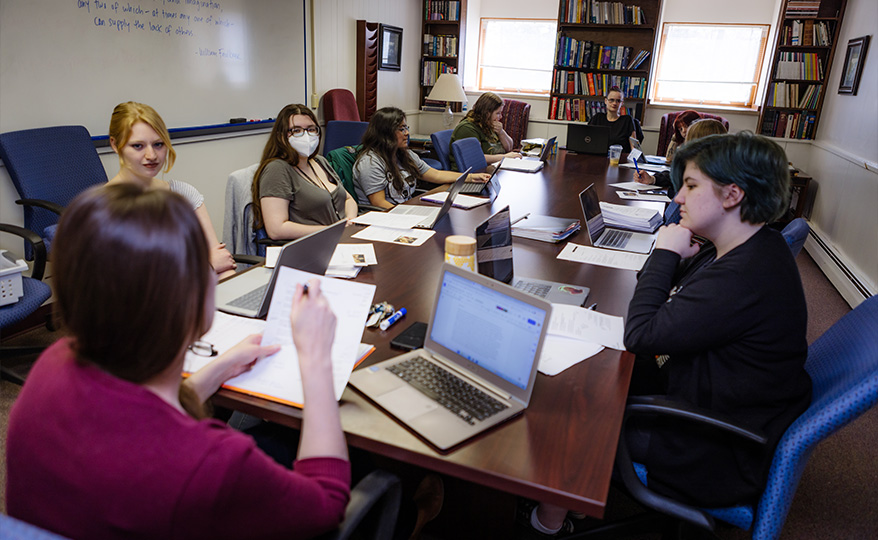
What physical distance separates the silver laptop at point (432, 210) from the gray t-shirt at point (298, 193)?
0.29 meters

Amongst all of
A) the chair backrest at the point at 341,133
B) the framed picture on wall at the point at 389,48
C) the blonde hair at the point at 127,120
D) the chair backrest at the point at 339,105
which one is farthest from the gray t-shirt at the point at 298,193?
the framed picture on wall at the point at 389,48

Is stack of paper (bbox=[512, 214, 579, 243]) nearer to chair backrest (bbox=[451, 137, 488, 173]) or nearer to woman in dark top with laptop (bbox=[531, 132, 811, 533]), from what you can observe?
woman in dark top with laptop (bbox=[531, 132, 811, 533])

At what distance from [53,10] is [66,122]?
0.51 metres

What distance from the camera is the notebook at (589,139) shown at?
4.70 meters

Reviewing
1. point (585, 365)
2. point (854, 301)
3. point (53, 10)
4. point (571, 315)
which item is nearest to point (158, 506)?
point (585, 365)

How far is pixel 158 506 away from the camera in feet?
2.08

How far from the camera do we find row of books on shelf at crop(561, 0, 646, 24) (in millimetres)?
5969

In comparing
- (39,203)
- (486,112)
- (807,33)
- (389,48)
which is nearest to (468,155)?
(486,112)

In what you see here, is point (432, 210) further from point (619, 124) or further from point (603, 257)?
point (619, 124)

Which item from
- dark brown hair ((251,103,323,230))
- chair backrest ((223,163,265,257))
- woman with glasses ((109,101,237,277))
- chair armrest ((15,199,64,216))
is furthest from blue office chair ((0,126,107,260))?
dark brown hair ((251,103,323,230))

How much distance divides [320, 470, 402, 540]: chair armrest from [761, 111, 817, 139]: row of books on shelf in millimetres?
6147

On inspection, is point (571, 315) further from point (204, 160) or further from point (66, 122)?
point (204, 160)

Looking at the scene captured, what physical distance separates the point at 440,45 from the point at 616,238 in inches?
195

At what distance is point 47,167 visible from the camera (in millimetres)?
2615
